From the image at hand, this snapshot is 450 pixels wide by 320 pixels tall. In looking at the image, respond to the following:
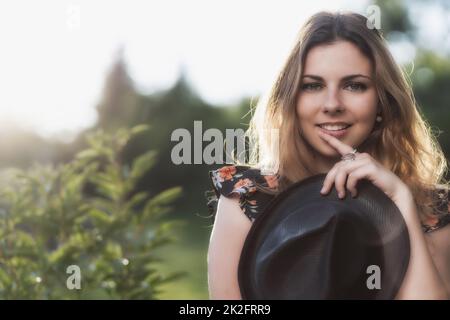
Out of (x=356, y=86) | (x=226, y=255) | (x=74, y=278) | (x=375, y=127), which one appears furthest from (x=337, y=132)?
(x=74, y=278)

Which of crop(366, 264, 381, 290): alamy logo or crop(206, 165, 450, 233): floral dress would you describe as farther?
crop(206, 165, 450, 233): floral dress

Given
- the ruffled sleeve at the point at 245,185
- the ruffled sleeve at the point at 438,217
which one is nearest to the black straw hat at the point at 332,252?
the ruffled sleeve at the point at 245,185

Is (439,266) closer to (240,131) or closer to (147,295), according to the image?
(240,131)

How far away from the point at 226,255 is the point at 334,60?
0.75 meters

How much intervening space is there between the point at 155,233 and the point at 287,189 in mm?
1517

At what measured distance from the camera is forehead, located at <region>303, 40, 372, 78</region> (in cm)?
215

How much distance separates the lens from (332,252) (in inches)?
73.2

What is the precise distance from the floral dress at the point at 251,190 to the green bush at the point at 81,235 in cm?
107

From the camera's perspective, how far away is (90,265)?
330 centimetres

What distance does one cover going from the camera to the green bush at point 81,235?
317 cm

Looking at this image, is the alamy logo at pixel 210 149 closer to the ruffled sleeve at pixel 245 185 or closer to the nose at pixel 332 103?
the ruffled sleeve at pixel 245 185

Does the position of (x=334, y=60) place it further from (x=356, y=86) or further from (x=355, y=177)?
(x=355, y=177)

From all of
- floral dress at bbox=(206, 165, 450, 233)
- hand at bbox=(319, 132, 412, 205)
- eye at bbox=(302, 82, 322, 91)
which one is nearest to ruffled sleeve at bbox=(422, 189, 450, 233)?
floral dress at bbox=(206, 165, 450, 233)

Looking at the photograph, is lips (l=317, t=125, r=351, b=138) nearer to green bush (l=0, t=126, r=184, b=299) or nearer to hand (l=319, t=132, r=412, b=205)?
hand (l=319, t=132, r=412, b=205)
